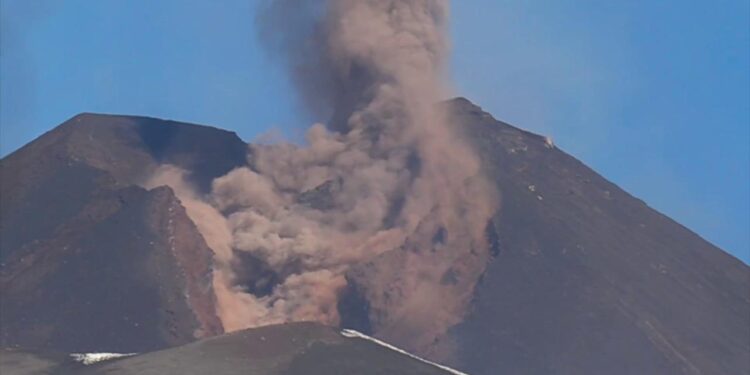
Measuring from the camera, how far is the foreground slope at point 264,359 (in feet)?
164

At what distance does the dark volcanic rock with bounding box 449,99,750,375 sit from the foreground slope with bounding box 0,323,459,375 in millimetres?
11171

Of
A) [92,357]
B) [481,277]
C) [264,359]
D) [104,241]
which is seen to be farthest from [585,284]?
[92,357]

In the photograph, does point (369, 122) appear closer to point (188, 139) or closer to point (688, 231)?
point (188, 139)

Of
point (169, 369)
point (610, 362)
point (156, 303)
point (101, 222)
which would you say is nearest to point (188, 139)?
point (101, 222)

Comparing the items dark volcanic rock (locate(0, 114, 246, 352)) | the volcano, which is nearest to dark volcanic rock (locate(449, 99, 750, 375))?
the volcano

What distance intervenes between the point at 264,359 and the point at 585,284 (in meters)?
24.3

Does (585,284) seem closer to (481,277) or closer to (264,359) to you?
(481,277)

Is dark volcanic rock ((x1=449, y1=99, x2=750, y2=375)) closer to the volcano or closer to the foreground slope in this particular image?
the volcano

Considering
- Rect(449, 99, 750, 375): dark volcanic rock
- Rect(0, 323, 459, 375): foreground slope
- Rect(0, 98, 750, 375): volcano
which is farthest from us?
Rect(449, 99, 750, 375): dark volcanic rock

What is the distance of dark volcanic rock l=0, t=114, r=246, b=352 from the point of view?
205ft

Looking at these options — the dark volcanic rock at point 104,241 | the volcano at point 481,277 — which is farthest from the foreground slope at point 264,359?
the dark volcanic rock at point 104,241

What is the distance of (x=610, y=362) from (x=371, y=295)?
421 inches

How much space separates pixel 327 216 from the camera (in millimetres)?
75688

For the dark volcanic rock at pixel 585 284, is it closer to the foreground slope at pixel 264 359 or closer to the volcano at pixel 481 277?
the volcano at pixel 481 277
